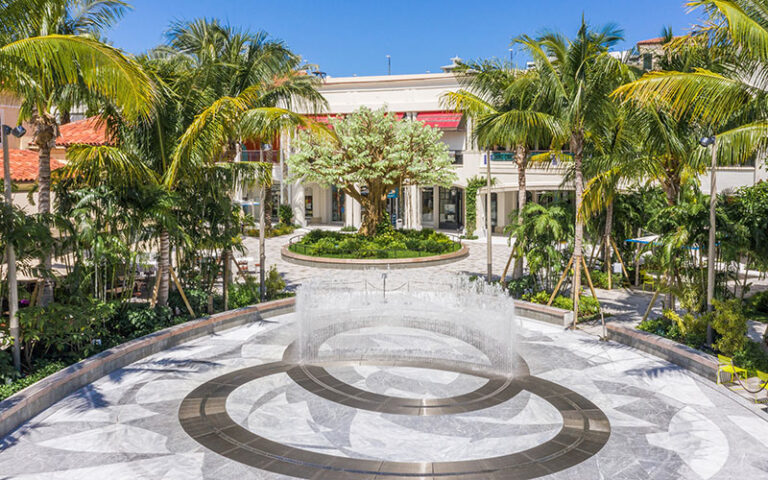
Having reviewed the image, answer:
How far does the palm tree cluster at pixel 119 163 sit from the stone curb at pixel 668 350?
28.5 feet

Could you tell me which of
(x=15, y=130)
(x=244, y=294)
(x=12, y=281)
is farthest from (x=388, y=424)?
(x=244, y=294)

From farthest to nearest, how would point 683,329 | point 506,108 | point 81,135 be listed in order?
point 81,135 → point 506,108 → point 683,329

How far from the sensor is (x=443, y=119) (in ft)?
120

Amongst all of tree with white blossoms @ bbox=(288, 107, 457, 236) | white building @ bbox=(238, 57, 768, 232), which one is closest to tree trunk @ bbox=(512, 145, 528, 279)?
tree with white blossoms @ bbox=(288, 107, 457, 236)

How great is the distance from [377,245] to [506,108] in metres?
10.9

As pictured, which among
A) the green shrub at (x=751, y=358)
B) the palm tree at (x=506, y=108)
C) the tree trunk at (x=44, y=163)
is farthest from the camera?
the palm tree at (x=506, y=108)

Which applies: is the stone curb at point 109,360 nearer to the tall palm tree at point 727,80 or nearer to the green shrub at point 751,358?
the tall palm tree at point 727,80

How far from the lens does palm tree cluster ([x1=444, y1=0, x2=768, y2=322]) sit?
360 inches

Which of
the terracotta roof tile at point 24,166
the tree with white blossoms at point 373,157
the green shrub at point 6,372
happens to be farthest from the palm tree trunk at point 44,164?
the tree with white blossoms at point 373,157

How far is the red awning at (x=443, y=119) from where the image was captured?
119ft

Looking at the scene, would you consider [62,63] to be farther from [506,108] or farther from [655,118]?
[506,108]

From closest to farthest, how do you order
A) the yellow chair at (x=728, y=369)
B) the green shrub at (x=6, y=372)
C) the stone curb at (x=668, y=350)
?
the green shrub at (x=6, y=372)
the yellow chair at (x=728, y=369)
the stone curb at (x=668, y=350)

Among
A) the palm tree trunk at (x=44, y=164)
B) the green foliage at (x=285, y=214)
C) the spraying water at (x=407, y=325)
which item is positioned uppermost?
the palm tree trunk at (x=44, y=164)

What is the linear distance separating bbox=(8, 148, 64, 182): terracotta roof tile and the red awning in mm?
Result: 23870
